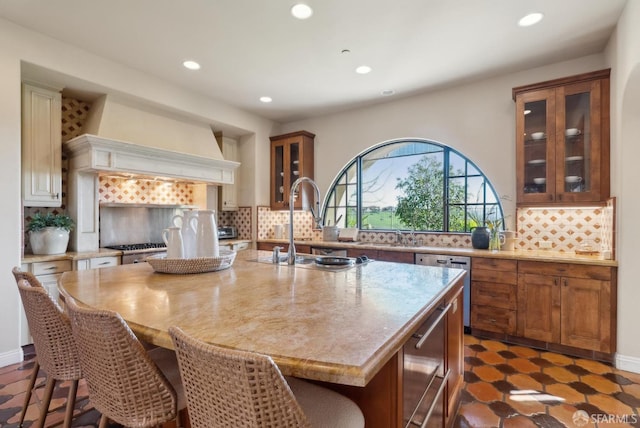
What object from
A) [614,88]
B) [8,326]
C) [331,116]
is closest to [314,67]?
[331,116]

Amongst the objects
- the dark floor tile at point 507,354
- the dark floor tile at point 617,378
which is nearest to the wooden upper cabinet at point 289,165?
the dark floor tile at point 507,354

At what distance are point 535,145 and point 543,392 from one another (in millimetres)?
2243

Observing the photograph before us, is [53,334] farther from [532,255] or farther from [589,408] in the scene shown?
[532,255]

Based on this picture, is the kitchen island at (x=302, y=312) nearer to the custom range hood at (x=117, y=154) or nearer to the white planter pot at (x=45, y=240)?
the white planter pot at (x=45, y=240)

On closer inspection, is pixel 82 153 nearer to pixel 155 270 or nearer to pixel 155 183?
pixel 155 183

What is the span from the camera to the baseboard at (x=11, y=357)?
263 cm

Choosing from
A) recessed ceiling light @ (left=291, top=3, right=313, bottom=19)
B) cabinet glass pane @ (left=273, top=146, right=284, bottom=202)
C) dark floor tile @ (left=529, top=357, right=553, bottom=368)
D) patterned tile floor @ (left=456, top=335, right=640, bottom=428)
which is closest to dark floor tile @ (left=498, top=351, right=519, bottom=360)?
patterned tile floor @ (left=456, top=335, right=640, bottom=428)

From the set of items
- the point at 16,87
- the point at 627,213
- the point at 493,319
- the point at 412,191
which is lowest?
the point at 493,319

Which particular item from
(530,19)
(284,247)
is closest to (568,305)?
(530,19)

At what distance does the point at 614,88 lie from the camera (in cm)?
275

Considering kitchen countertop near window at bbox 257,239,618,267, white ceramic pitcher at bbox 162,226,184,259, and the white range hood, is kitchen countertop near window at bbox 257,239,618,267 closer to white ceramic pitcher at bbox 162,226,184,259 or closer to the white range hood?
the white range hood

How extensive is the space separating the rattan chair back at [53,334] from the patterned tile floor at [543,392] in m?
2.05

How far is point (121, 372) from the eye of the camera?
1.02 meters

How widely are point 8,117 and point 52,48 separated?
2.42ft
